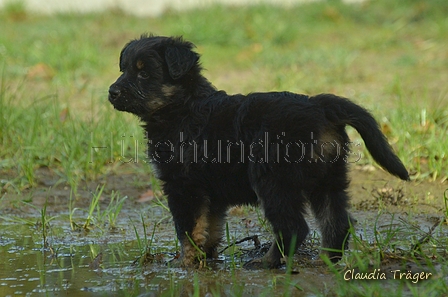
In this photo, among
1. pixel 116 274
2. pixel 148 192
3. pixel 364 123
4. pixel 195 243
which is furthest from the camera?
pixel 148 192

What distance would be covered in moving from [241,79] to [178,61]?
203 inches

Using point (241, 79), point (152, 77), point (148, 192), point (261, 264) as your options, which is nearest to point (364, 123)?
point (261, 264)

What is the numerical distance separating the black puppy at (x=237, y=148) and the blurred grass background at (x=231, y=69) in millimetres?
1934

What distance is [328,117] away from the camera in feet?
12.3

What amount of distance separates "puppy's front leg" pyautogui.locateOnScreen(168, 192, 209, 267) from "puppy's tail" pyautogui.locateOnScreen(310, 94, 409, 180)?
89cm

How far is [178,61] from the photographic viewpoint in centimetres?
413

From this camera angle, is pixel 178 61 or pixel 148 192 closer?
pixel 178 61

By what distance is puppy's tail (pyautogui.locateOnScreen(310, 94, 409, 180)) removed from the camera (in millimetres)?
3730

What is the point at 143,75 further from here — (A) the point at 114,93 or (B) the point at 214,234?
(B) the point at 214,234

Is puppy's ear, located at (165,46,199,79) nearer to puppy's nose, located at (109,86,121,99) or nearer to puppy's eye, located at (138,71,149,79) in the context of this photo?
puppy's eye, located at (138,71,149,79)

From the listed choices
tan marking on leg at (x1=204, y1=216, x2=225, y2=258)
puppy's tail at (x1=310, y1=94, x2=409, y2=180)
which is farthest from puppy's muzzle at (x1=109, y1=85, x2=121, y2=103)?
puppy's tail at (x1=310, y1=94, x2=409, y2=180)

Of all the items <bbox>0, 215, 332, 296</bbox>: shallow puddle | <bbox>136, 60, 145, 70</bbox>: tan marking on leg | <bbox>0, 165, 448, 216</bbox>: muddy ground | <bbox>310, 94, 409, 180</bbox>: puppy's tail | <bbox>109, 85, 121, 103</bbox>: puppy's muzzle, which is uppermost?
<bbox>136, 60, 145, 70</bbox>: tan marking on leg

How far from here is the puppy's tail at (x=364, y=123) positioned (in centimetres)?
373

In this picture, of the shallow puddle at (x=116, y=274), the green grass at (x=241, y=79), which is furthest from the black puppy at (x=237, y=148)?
the green grass at (x=241, y=79)
